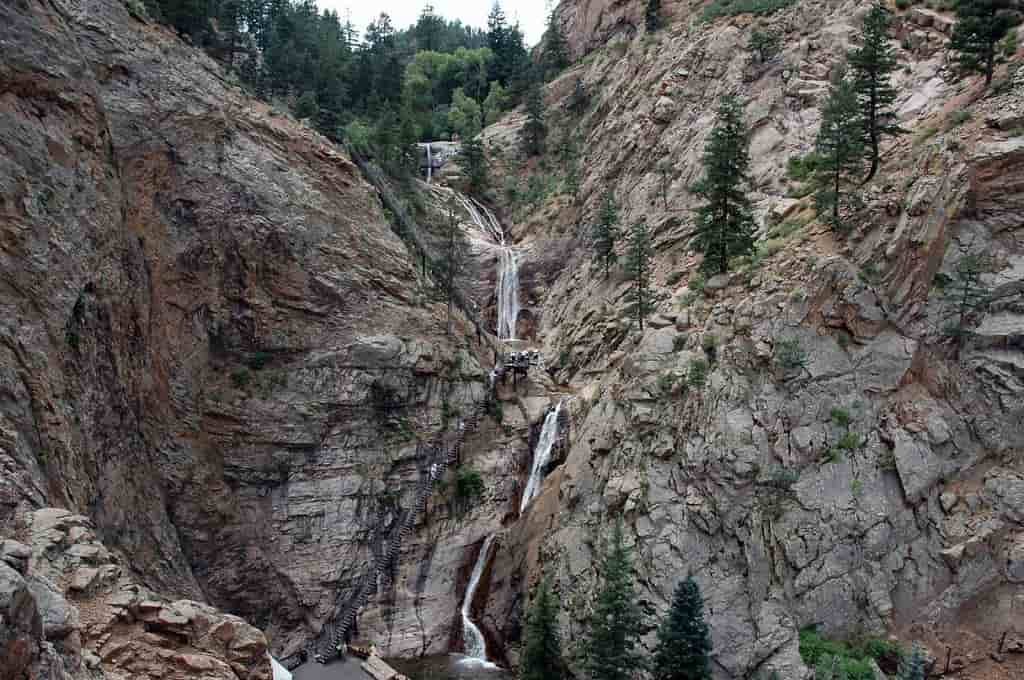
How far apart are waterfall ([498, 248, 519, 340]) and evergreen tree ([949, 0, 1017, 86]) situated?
27.5 m

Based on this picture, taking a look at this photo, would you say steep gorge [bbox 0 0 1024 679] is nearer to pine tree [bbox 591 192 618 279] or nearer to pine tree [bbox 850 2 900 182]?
pine tree [bbox 850 2 900 182]

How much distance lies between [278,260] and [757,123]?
2771 cm

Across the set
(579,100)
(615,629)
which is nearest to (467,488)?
(615,629)

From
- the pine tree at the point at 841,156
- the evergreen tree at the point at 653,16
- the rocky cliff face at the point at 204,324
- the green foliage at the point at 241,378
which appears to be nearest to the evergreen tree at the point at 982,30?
the pine tree at the point at 841,156

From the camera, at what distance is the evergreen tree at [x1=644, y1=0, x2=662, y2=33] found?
191 ft

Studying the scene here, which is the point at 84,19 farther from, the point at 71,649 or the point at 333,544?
the point at 71,649

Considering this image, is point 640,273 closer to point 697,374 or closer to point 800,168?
point 697,374

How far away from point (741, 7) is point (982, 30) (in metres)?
23.6

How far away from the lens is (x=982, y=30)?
28766 millimetres

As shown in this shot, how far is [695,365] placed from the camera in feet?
89.8

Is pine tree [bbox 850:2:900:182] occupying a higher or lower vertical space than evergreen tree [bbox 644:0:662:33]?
lower

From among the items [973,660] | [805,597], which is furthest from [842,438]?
[973,660]

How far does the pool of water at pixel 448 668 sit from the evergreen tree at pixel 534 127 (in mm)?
44770

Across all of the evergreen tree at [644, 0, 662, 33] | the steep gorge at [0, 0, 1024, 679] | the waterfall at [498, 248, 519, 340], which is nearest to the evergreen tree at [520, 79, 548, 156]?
the evergreen tree at [644, 0, 662, 33]
